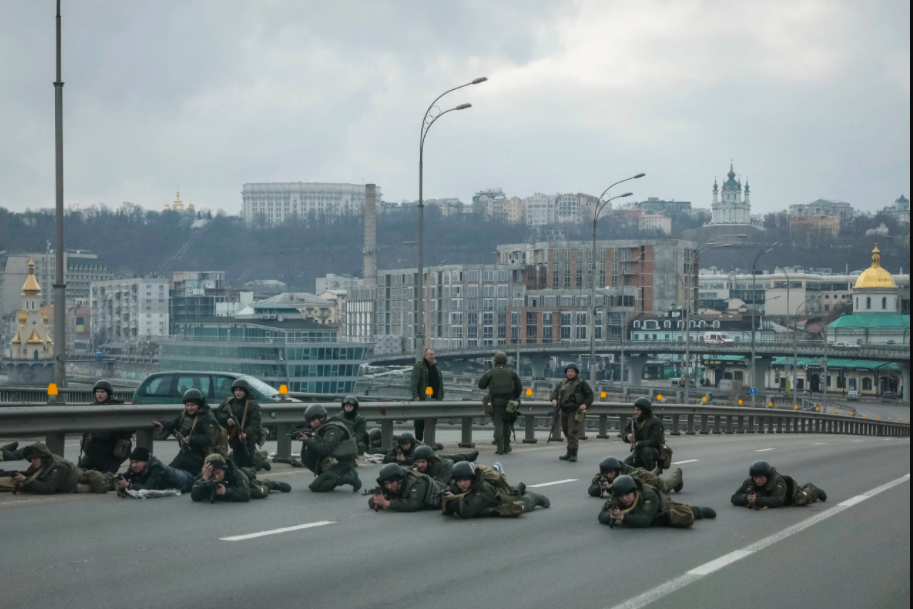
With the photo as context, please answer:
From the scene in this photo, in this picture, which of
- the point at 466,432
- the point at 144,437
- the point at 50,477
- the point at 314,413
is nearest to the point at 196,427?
the point at 314,413

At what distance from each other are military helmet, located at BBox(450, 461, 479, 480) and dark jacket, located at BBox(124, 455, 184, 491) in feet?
11.3

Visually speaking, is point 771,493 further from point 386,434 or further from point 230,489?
point 386,434

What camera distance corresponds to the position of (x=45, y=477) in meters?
13.6

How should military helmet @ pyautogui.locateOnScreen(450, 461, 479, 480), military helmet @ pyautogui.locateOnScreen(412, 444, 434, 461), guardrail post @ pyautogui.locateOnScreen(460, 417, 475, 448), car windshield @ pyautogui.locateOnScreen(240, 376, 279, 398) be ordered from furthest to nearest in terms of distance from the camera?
car windshield @ pyautogui.locateOnScreen(240, 376, 279, 398), guardrail post @ pyautogui.locateOnScreen(460, 417, 475, 448), military helmet @ pyautogui.locateOnScreen(412, 444, 434, 461), military helmet @ pyautogui.locateOnScreen(450, 461, 479, 480)

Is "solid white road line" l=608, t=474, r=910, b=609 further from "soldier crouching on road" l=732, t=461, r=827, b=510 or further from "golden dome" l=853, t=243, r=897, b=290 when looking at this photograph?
"golden dome" l=853, t=243, r=897, b=290

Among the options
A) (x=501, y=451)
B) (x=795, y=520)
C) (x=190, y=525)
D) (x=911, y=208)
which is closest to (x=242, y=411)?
(x=190, y=525)

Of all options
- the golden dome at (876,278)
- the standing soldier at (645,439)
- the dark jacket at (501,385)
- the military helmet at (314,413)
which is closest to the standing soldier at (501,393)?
the dark jacket at (501,385)

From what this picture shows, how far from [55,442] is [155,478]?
1.75 m

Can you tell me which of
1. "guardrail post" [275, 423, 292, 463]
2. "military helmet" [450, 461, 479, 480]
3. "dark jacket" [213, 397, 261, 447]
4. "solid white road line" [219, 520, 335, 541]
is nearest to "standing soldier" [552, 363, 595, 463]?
"guardrail post" [275, 423, 292, 463]

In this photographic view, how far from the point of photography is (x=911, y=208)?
5.12m

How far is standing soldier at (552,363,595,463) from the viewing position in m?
20.4

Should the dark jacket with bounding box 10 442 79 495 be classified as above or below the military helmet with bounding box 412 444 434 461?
below

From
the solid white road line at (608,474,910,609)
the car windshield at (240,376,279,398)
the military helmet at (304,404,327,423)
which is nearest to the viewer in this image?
the solid white road line at (608,474,910,609)

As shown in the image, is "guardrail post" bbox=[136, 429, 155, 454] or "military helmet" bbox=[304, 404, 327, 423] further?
"guardrail post" bbox=[136, 429, 155, 454]
